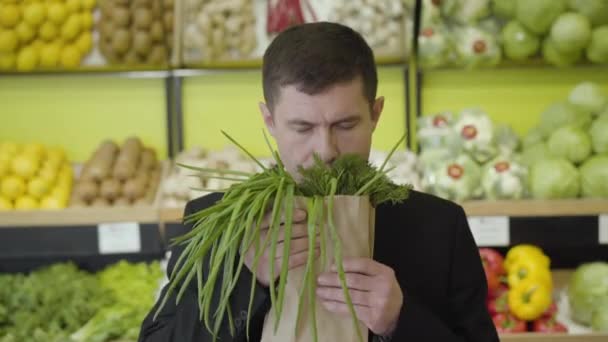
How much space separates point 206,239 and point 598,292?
7.01ft

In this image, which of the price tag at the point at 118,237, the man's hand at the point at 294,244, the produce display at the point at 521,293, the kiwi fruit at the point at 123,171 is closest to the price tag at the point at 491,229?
the produce display at the point at 521,293

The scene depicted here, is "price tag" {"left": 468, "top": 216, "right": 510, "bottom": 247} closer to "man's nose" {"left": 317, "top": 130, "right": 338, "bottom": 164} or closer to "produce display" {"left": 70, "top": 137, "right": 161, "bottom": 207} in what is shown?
"produce display" {"left": 70, "top": 137, "right": 161, "bottom": 207}

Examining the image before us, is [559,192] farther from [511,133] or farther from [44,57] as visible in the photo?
[44,57]

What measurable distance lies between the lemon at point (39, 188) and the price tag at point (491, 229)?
1587 mm

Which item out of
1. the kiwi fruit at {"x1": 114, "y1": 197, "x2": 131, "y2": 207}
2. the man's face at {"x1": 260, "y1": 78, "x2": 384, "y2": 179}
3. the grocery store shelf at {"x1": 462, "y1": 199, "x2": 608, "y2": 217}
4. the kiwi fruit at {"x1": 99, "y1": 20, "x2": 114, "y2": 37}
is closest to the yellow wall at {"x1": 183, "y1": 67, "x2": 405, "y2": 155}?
the kiwi fruit at {"x1": 99, "y1": 20, "x2": 114, "y2": 37}

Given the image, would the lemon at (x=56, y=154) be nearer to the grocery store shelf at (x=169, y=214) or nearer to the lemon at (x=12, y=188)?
the lemon at (x=12, y=188)

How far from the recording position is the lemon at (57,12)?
3.28 meters

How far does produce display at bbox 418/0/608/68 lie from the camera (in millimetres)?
3211

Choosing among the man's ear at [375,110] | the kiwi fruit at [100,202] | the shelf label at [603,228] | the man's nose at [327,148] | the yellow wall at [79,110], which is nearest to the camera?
the man's nose at [327,148]

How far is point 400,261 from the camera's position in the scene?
5.49 ft

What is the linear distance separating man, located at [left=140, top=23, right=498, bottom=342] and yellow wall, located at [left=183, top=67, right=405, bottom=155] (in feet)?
6.08

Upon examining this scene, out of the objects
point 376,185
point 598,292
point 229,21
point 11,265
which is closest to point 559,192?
point 598,292

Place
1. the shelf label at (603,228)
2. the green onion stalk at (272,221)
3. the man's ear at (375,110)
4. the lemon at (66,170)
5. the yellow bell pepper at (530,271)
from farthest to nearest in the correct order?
the lemon at (66,170)
the yellow bell pepper at (530,271)
the shelf label at (603,228)
the man's ear at (375,110)
the green onion stalk at (272,221)

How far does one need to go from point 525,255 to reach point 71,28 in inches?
76.3
